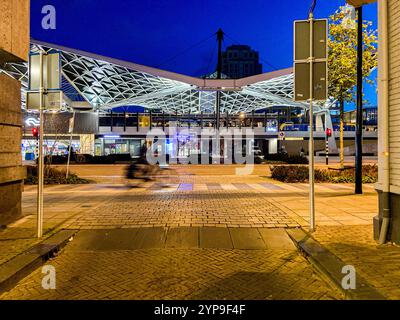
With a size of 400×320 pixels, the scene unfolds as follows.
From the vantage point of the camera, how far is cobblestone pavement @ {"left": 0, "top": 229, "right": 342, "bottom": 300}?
4.38 meters

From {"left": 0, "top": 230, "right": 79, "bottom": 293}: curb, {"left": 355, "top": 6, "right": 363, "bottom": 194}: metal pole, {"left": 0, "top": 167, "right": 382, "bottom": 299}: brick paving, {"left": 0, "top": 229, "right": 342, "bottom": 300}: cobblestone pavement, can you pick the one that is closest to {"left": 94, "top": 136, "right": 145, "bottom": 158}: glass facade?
{"left": 0, "top": 167, "right": 382, "bottom": 299}: brick paving

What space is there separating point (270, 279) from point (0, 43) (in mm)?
6214

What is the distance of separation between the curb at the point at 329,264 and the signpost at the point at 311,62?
0.60 metres

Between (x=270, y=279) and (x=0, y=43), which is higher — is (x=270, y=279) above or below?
below

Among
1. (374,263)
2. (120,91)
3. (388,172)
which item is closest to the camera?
(374,263)

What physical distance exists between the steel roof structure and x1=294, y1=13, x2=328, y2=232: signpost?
1244 inches

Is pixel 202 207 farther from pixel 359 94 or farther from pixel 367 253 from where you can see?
pixel 359 94

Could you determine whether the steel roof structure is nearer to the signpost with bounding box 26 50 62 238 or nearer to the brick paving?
the brick paving

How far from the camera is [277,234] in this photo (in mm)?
7195

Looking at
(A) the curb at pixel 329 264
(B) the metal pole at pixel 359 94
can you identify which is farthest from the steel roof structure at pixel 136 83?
(A) the curb at pixel 329 264

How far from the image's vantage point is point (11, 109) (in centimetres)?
786

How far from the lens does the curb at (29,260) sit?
4.71 m

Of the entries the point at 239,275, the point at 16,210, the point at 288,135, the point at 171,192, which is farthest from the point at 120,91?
the point at 239,275
